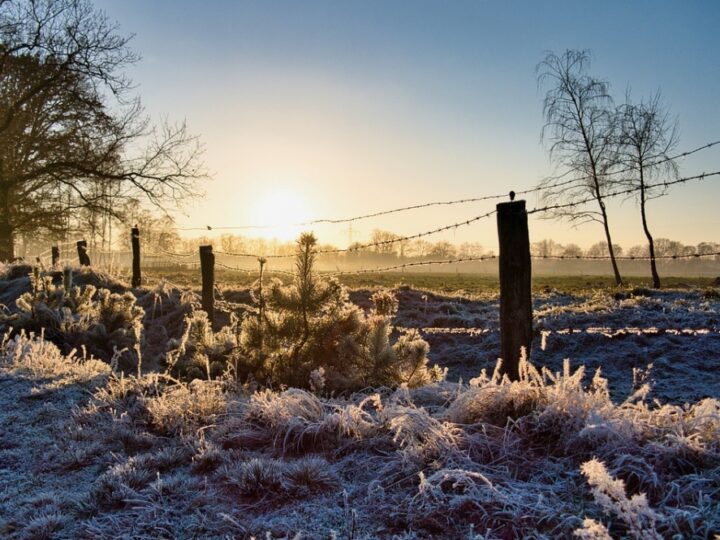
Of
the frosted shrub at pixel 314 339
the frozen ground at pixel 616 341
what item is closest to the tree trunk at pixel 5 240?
the frozen ground at pixel 616 341

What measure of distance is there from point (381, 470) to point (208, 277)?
7.99m

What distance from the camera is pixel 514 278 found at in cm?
456

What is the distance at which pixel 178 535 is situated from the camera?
2.35m

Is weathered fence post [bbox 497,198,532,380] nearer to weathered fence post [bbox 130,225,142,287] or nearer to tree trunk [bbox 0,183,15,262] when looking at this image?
weathered fence post [bbox 130,225,142,287]

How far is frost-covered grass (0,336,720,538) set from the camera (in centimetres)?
217

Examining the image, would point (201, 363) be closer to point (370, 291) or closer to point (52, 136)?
point (370, 291)

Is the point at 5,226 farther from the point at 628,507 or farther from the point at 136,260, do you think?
the point at 628,507

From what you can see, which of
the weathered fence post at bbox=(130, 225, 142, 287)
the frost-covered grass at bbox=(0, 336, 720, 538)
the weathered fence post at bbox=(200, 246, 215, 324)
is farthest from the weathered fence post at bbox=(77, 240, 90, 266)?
the frost-covered grass at bbox=(0, 336, 720, 538)

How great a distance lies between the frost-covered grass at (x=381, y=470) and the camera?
217 cm

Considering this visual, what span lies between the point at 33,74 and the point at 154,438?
19.7m

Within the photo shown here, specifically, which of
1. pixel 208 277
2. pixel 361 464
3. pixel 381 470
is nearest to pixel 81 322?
pixel 208 277

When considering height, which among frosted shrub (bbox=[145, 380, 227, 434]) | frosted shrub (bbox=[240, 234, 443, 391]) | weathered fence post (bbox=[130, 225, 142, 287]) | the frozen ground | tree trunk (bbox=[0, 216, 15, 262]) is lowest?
the frozen ground

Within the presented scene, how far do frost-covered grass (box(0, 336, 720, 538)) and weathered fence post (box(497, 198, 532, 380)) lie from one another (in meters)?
1.16

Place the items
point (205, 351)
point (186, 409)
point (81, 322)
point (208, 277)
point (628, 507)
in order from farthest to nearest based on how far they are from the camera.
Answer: point (208, 277), point (81, 322), point (205, 351), point (186, 409), point (628, 507)
